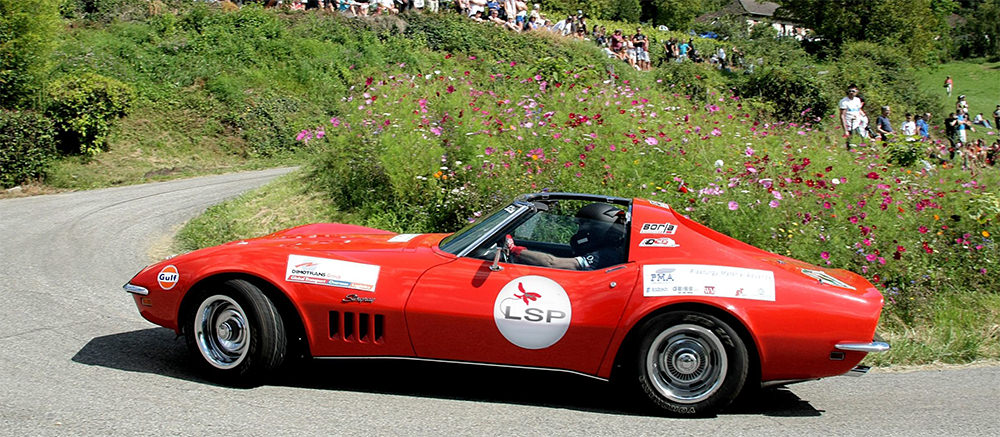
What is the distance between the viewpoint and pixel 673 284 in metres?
4.88

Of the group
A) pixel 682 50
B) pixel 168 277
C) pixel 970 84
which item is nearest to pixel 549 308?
pixel 168 277

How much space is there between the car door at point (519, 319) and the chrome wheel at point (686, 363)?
0.99 ft

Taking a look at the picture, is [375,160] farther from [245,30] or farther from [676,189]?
[245,30]

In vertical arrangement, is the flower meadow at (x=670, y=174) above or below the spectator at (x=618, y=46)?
below

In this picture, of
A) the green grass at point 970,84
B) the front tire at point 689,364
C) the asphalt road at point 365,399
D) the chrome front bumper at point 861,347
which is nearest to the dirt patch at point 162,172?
the asphalt road at point 365,399

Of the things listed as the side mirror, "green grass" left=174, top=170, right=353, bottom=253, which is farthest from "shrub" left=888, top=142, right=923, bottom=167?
the side mirror

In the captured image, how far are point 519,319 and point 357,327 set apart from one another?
968 millimetres

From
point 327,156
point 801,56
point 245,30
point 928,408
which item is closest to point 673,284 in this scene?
point 928,408

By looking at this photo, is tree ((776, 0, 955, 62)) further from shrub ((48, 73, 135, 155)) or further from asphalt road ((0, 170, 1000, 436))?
asphalt road ((0, 170, 1000, 436))

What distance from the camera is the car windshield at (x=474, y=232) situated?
5316mm

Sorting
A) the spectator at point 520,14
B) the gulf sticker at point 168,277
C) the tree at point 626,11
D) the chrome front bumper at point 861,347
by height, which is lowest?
the chrome front bumper at point 861,347

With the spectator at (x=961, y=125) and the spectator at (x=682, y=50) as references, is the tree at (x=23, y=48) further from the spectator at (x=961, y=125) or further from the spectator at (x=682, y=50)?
the spectator at (x=682, y=50)

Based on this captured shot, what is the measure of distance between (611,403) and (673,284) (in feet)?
2.76

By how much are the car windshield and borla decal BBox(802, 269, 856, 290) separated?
1.85 meters
